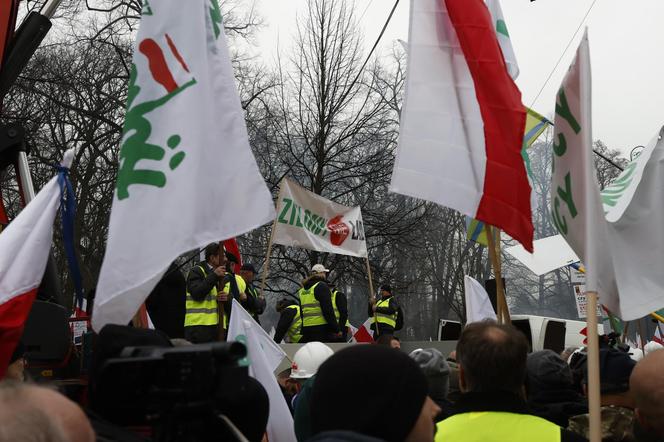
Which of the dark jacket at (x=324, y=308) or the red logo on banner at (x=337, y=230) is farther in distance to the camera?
the red logo on banner at (x=337, y=230)

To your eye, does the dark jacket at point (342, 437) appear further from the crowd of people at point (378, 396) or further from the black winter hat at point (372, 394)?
the black winter hat at point (372, 394)

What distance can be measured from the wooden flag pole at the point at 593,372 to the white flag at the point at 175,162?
150 centimetres

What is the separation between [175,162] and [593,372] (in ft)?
6.78

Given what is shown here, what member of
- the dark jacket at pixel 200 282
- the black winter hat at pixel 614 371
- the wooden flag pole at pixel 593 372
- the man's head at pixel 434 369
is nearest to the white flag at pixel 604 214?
the wooden flag pole at pixel 593 372

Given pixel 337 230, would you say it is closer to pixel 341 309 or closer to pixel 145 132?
pixel 341 309

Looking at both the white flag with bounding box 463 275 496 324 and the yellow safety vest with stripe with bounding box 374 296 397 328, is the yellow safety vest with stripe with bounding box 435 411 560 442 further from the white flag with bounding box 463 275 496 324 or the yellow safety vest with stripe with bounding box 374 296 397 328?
the yellow safety vest with stripe with bounding box 374 296 397 328

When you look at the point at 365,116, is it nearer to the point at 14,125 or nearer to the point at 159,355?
the point at 14,125

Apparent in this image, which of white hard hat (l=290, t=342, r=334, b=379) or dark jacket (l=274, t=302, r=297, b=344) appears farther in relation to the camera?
dark jacket (l=274, t=302, r=297, b=344)

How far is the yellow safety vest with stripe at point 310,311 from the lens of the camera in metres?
11.6

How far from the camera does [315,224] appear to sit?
11.5 meters

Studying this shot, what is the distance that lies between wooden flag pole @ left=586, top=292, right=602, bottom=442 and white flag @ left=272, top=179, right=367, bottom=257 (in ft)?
24.4

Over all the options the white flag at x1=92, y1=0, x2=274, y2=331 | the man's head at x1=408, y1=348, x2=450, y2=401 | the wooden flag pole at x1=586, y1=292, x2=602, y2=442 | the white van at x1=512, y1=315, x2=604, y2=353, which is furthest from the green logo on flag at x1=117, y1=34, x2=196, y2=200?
the white van at x1=512, y1=315, x2=604, y2=353

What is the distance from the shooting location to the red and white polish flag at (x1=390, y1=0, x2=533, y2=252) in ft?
15.9

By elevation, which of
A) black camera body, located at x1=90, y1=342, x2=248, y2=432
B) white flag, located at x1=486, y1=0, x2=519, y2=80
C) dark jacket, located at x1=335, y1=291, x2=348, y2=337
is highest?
white flag, located at x1=486, y1=0, x2=519, y2=80
